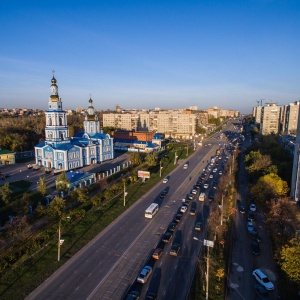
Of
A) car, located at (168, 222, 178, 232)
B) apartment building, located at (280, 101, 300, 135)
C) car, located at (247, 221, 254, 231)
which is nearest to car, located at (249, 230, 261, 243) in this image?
car, located at (247, 221, 254, 231)

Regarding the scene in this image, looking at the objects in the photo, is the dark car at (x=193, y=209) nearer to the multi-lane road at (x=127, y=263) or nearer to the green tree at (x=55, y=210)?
the multi-lane road at (x=127, y=263)

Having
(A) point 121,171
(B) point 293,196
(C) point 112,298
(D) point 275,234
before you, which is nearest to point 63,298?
(C) point 112,298

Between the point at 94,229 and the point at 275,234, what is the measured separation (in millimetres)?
15797

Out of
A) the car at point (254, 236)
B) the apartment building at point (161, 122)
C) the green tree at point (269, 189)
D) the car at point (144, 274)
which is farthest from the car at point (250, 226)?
the apartment building at point (161, 122)

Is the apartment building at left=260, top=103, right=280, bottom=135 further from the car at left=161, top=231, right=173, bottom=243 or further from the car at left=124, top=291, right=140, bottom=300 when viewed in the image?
the car at left=124, top=291, right=140, bottom=300

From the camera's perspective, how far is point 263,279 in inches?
653

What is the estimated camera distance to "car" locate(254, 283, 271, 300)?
15.6 meters

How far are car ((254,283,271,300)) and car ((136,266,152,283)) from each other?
6.87 m

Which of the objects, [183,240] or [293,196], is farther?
[293,196]

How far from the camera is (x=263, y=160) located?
36375 millimetres

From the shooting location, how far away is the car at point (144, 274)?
53.7ft

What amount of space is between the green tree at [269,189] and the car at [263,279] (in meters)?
12.0

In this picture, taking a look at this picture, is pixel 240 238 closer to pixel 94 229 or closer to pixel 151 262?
pixel 151 262

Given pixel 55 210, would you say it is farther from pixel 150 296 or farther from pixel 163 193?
pixel 163 193
